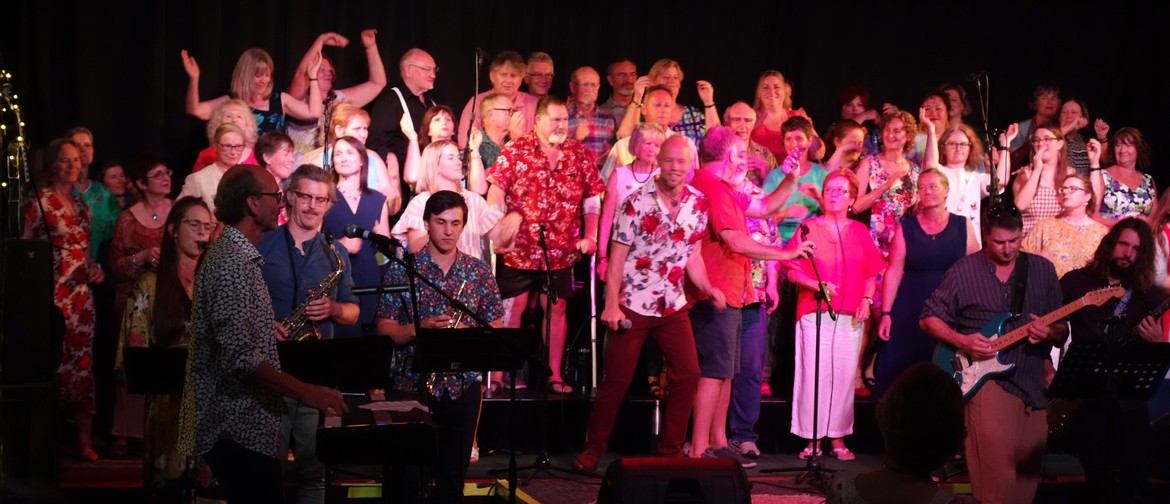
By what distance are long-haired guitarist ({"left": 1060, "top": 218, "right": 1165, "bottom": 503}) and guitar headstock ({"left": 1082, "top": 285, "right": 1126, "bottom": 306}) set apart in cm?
11

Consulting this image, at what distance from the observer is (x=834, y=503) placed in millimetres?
3393

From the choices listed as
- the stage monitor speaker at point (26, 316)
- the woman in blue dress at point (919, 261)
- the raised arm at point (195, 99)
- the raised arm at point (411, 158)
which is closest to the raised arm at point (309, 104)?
the raised arm at point (195, 99)

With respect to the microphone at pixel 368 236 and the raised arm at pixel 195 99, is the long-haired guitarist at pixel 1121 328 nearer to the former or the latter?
the microphone at pixel 368 236

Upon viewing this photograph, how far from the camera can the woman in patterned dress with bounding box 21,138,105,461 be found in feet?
23.3

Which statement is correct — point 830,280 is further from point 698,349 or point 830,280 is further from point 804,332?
point 698,349

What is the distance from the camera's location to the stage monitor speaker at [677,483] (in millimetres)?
4418

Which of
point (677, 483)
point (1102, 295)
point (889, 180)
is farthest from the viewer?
point (889, 180)

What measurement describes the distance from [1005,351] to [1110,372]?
512 mm

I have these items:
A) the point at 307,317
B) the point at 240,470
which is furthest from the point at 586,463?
the point at 240,470

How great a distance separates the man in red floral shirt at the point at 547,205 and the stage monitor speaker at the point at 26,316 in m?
3.30

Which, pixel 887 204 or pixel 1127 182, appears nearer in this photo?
pixel 887 204

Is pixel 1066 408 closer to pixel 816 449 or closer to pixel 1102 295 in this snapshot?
pixel 1102 295

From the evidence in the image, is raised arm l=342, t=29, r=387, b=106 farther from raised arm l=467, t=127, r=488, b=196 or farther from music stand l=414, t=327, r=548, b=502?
music stand l=414, t=327, r=548, b=502

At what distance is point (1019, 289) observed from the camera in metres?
6.29
